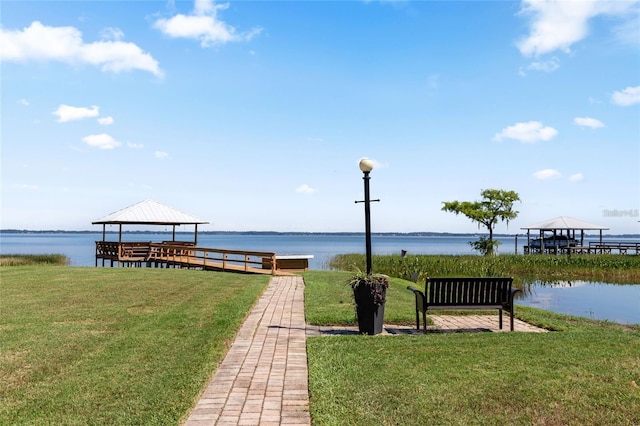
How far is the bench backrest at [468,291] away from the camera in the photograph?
7578 mm

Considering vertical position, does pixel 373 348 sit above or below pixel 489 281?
below

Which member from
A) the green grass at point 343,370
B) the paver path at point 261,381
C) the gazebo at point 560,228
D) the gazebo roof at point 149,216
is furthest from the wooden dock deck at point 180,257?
the gazebo at point 560,228

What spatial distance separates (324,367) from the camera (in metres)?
5.22

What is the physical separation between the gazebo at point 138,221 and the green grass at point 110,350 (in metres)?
14.3

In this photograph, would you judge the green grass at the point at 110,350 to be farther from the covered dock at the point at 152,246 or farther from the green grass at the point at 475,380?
the covered dock at the point at 152,246

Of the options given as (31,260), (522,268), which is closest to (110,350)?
(522,268)

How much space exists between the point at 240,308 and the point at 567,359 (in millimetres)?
5770

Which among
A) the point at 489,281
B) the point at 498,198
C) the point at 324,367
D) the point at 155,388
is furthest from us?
the point at 498,198

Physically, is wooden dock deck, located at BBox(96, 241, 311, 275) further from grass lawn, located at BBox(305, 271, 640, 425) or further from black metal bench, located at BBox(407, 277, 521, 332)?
grass lawn, located at BBox(305, 271, 640, 425)

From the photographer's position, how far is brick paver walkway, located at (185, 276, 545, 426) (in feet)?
12.8

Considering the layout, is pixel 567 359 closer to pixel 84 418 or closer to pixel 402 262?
pixel 84 418

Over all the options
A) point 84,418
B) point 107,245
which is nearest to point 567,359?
point 84,418

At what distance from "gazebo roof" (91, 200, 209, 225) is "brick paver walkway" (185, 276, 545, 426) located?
18748 millimetres

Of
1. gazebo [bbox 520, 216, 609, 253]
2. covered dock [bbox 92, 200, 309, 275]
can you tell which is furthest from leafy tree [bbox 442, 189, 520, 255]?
covered dock [bbox 92, 200, 309, 275]
